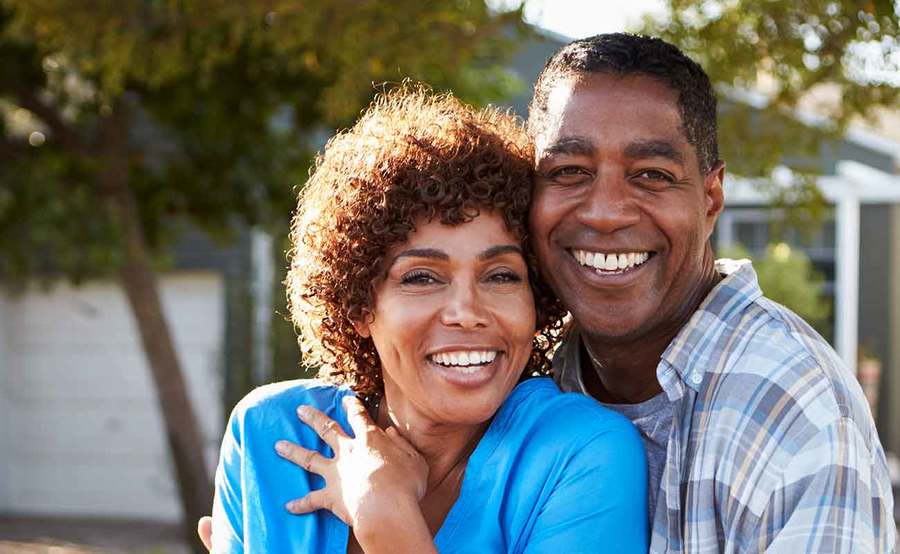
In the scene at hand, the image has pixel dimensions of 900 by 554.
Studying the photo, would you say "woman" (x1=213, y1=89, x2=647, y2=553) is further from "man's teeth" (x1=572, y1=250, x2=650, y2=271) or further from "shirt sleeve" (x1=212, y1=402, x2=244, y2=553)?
"man's teeth" (x1=572, y1=250, x2=650, y2=271)

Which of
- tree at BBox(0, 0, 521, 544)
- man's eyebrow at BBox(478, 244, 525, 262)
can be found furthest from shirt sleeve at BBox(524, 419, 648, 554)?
tree at BBox(0, 0, 521, 544)

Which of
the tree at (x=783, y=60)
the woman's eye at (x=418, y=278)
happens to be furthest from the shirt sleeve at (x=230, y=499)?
the tree at (x=783, y=60)

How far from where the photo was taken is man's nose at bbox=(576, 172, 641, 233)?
9.21 ft

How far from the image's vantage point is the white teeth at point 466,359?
280 centimetres

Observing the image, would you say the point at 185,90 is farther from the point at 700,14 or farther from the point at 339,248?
the point at 339,248

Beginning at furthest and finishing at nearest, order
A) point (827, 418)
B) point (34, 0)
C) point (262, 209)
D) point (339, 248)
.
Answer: point (262, 209)
point (34, 0)
point (339, 248)
point (827, 418)

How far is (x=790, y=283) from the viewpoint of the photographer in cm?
1347

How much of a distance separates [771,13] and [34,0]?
3638 mm

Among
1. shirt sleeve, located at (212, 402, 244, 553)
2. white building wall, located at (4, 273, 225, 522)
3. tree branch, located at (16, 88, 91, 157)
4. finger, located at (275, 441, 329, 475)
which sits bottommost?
white building wall, located at (4, 273, 225, 522)

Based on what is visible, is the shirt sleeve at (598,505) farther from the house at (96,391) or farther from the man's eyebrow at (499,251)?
the house at (96,391)

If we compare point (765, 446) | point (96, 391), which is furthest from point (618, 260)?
point (96, 391)

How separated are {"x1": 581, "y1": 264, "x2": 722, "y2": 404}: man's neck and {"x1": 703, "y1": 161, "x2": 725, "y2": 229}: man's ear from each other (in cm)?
13

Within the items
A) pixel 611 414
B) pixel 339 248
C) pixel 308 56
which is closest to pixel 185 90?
pixel 308 56

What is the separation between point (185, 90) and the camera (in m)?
8.04
